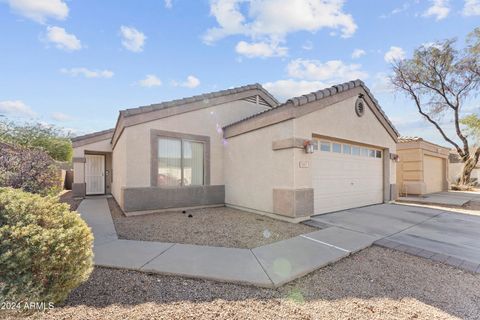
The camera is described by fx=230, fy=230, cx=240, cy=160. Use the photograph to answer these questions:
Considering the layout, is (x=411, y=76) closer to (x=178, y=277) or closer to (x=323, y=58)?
(x=323, y=58)

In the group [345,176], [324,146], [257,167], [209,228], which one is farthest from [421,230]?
[209,228]

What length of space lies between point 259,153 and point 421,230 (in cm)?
533

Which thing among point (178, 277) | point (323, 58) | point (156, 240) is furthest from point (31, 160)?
point (323, 58)

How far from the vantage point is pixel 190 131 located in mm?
9461

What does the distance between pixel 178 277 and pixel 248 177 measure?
570cm

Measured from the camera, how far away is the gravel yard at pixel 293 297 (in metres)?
2.77

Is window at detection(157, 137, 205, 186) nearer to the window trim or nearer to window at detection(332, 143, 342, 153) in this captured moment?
the window trim

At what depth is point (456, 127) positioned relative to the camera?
62.4ft

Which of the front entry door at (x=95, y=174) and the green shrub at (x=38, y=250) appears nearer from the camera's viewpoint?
the green shrub at (x=38, y=250)

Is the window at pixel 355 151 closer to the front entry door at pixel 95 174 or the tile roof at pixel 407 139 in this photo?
the tile roof at pixel 407 139

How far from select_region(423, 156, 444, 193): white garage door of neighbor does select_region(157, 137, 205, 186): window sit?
14.7m

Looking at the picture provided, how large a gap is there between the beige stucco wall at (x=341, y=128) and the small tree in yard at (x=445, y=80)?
435 inches

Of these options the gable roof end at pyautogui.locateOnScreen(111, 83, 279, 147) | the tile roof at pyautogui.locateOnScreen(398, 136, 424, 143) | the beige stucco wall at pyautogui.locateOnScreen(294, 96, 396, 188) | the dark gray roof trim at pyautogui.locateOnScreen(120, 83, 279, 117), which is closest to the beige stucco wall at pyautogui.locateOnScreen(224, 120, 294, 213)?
the beige stucco wall at pyautogui.locateOnScreen(294, 96, 396, 188)

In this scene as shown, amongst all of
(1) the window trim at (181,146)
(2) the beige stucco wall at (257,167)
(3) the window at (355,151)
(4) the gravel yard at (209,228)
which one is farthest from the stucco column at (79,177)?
(3) the window at (355,151)
